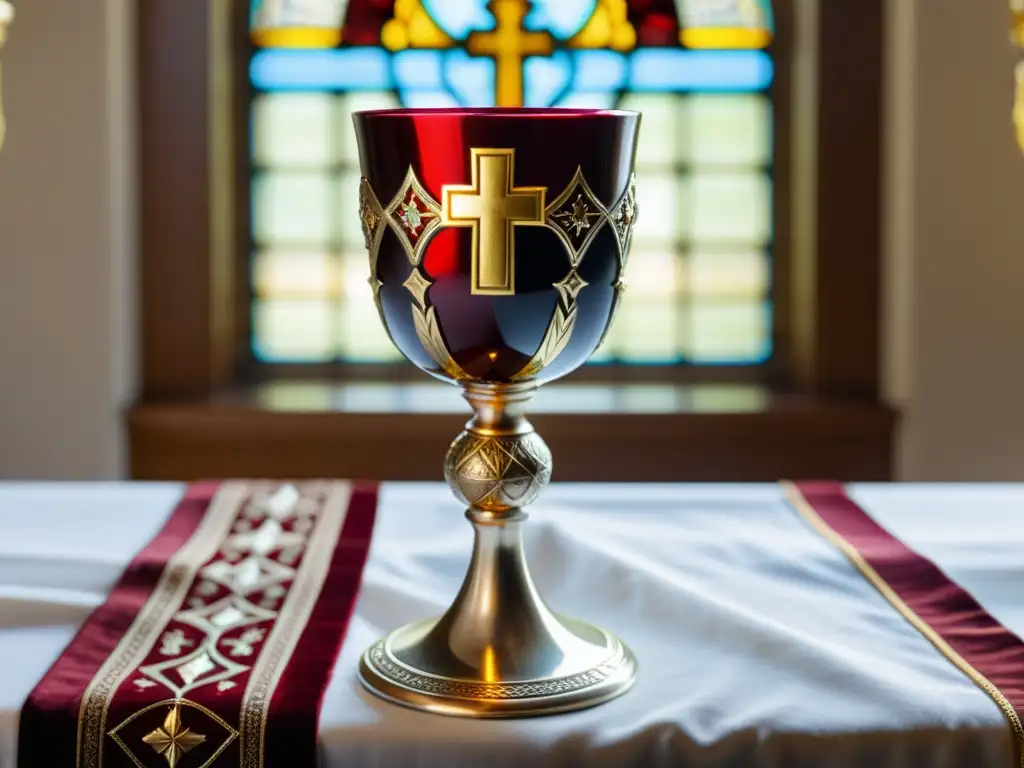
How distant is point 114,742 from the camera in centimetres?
97

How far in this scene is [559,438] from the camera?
2.84 m

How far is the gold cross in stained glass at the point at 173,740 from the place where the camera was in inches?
38.1

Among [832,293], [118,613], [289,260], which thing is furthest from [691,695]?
[289,260]

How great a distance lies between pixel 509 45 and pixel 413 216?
2.06m

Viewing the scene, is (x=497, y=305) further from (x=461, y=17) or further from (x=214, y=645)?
(x=461, y=17)

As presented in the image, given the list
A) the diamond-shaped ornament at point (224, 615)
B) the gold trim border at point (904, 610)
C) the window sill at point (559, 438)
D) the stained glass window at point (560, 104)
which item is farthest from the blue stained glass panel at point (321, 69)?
the diamond-shaped ornament at point (224, 615)

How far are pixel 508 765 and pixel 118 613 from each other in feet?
1.30

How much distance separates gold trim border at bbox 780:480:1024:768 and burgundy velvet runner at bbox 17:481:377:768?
17.2 inches

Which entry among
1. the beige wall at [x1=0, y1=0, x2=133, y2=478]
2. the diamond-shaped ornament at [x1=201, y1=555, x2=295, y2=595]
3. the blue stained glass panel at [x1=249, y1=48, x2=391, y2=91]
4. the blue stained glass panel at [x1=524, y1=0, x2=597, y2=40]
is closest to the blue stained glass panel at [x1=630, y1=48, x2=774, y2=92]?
the blue stained glass panel at [x1=524, y1=0, x2=597, y2=40]

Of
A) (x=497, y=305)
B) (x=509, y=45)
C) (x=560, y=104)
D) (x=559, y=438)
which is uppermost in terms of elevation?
Answer: (x=509, y=45)

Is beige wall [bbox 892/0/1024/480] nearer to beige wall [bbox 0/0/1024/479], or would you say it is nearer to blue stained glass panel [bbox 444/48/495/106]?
beige wall [bbox 0/0/1024/479]

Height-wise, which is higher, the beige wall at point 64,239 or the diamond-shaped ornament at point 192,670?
the beige wall at point 64,239

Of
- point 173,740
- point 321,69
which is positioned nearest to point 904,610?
point 173,740

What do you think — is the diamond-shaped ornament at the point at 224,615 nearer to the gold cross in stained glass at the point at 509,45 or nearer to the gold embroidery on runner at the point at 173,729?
the gold embroidery on runner at the point at 173,729
